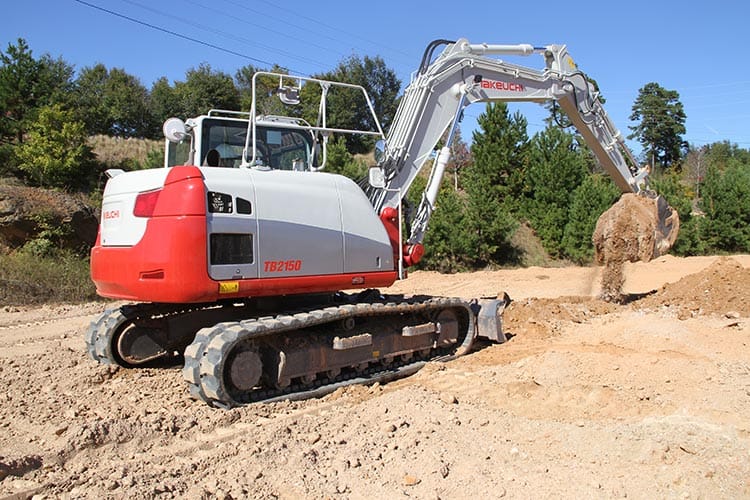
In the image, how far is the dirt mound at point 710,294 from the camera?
362 inches

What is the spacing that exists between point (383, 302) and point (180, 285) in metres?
2.41

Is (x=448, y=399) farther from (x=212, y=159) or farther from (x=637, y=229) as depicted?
(x=637, y=229)

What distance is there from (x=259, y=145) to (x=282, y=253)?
4.27ft

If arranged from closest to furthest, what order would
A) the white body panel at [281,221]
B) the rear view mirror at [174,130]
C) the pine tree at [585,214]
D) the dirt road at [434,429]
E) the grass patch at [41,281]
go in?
the dirt road at [434,429]
the white body panel at [281,221]
the rear view mirror at [174,130]
the grass patch at [41,281]
the pine tree at [585,214]

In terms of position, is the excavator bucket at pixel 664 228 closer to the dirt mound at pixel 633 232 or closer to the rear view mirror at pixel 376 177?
the dirt mound at pixel 633 232

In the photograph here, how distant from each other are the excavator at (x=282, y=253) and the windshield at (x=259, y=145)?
0.01m

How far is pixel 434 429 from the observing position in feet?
16.3

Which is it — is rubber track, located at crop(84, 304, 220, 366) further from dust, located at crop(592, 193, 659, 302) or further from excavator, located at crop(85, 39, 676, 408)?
dust, located at crop(592, 193, 659, 302)

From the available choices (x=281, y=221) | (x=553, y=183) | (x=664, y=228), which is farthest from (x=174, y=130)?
(x=553, y=183)

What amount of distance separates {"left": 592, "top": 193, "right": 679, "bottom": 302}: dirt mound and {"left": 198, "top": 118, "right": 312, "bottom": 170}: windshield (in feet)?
17.2

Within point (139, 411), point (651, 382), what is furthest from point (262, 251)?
point (651, 382)

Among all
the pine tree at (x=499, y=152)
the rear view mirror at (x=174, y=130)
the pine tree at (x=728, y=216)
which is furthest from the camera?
the pine tree at (x=499, y=152)

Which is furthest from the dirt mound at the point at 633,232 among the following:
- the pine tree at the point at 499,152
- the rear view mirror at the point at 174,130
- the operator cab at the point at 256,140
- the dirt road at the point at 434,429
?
the pine tree at the point at 499,152

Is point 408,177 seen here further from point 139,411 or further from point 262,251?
point 139,411
